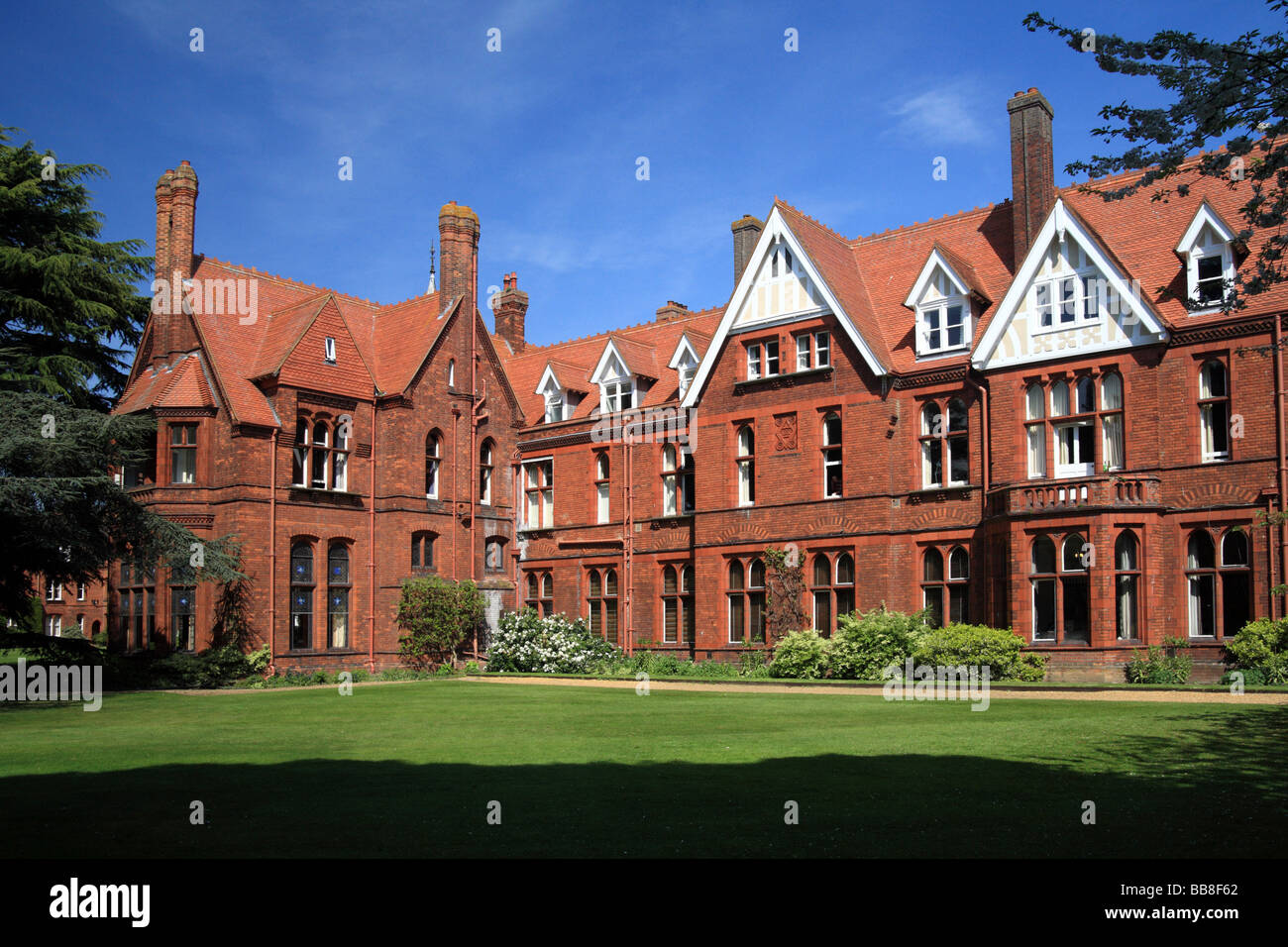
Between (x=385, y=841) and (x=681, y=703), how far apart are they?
13.8 meters

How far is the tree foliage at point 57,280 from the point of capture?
34.5 meters

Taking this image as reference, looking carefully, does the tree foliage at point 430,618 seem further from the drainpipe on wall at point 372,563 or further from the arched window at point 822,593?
the arched window at point 822,593

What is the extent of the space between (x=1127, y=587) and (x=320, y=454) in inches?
931

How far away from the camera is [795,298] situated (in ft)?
108

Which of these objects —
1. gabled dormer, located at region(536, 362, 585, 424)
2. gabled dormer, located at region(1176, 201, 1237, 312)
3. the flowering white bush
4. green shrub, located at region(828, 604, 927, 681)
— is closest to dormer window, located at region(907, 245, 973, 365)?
Answer: gabled dormer, located at region(1176, 201, 1237, 312)

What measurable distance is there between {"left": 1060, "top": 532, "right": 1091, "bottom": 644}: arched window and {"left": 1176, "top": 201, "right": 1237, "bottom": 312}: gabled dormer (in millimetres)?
6144

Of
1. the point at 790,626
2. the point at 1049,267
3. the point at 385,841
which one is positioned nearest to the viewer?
the point at 385,841

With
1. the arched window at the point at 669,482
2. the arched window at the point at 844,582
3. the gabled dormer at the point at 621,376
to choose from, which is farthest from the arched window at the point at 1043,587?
the gabled dormer at the point at 621,376

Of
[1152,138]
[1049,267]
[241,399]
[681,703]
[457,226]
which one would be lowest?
[681,703]

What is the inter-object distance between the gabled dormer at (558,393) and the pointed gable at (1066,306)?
16134mm

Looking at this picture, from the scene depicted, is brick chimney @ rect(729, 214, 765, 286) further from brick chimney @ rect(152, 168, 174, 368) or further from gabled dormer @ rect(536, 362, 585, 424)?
brick chimney @ rect(152, 168, 174, 368)
